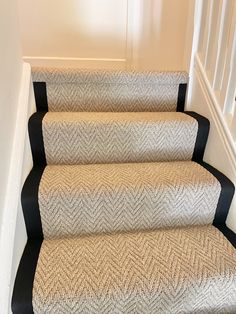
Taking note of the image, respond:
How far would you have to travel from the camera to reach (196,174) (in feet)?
3.63


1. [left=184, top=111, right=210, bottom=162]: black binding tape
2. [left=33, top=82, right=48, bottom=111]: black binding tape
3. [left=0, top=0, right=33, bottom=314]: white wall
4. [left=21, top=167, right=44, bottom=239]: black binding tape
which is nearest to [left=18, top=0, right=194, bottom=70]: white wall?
[left=184, top=111, right=210, bottom=162]: black binding tape

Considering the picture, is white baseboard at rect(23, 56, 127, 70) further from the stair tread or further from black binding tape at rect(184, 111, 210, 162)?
the stair tread

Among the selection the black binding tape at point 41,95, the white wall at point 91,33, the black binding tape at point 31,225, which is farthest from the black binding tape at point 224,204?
the white wall at point 91,33

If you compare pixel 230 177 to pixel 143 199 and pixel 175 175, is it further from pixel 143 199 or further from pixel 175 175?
pixel 143 199

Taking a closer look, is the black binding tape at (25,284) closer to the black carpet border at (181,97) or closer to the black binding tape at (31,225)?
the black binding tape at (31,225)

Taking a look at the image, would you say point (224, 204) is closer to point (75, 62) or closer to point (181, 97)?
point (181, 97)

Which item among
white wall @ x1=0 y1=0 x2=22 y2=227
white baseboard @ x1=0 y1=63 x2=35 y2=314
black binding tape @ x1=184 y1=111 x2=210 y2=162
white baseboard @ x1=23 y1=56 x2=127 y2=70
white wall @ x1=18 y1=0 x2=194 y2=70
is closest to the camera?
white baseboard @ x1=0 y1=63 x2=35 y2=314

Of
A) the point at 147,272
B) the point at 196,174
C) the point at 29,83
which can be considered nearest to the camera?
the point at 147,272

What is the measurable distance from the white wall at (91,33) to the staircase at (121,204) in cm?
95

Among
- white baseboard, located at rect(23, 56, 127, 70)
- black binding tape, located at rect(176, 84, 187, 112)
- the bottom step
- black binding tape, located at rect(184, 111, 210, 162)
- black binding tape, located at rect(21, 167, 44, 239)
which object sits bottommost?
the bottom step

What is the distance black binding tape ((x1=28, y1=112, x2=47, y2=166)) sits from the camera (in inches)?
44.7

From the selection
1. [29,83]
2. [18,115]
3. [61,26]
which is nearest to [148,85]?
[29,83]

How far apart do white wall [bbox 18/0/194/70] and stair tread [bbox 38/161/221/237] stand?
1.27 m

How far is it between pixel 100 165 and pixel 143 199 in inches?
10.4
